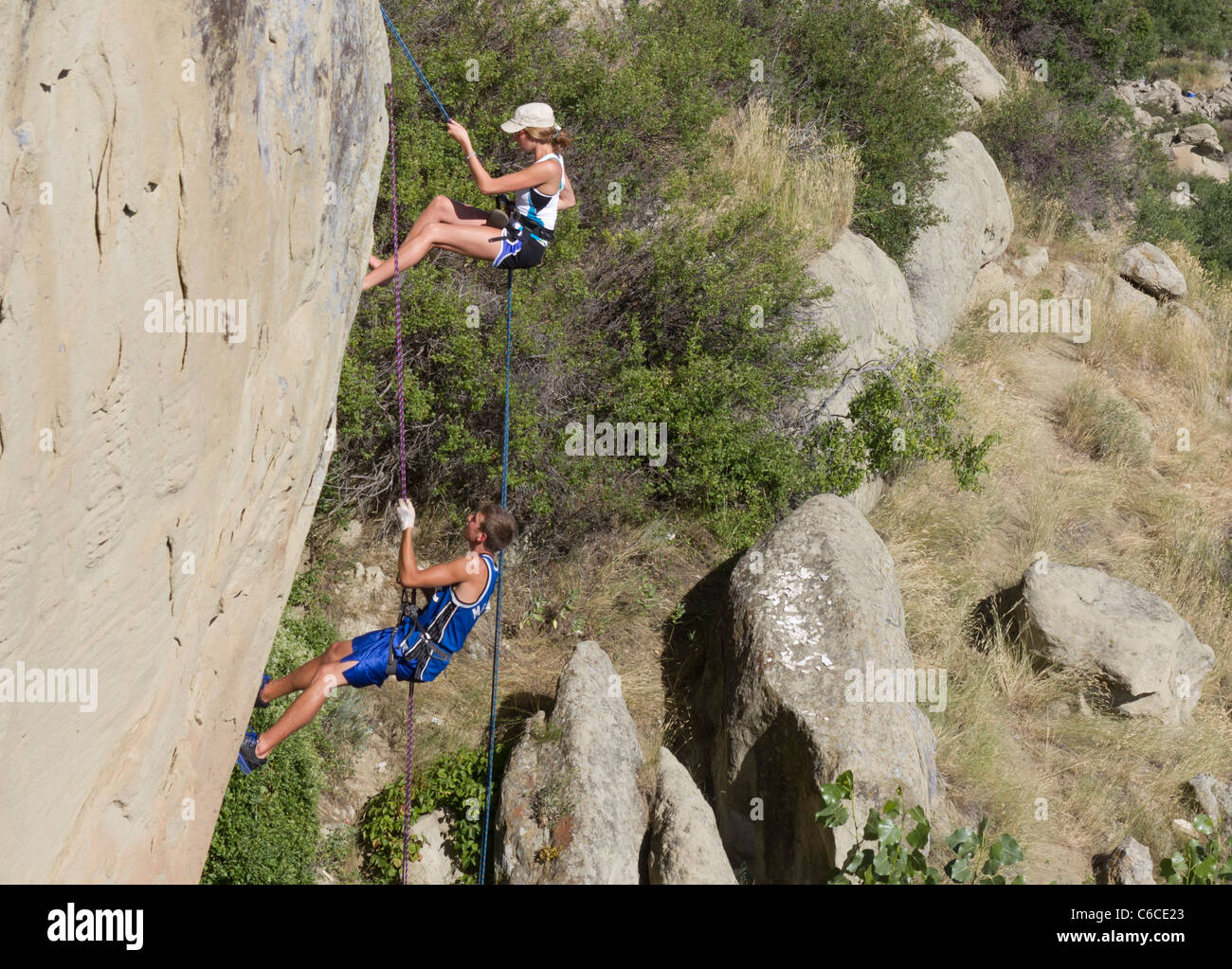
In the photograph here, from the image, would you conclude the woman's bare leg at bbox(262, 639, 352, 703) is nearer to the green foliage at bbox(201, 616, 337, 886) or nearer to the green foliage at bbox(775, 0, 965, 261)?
the green foliage at bbox(201, 616, 337, 886)

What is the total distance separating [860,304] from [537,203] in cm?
519

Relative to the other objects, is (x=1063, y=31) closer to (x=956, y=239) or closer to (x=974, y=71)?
(x=974, y=71)

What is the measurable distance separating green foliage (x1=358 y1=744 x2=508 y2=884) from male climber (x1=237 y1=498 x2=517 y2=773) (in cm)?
115

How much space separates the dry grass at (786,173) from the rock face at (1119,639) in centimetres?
385

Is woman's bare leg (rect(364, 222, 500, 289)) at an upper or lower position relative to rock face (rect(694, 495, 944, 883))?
upper

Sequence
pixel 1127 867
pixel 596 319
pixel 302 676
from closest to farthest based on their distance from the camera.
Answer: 1. pixel 302 676
2. pixel 1127 867
3. pixel 596 319

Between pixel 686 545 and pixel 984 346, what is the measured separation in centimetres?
632

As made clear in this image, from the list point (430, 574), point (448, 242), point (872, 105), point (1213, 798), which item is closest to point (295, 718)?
point (430, 574)

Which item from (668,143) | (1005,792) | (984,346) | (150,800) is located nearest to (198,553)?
(150,800)

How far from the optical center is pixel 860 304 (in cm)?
1042

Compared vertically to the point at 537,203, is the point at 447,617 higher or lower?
lower

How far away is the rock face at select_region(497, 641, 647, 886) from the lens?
5809 mm

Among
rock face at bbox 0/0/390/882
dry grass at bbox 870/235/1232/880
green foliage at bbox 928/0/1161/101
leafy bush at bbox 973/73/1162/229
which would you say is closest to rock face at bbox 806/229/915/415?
dry grass at bbox 870/235/1232/880

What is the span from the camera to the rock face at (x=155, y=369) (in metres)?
2.56
